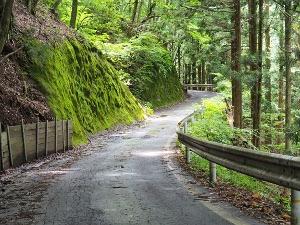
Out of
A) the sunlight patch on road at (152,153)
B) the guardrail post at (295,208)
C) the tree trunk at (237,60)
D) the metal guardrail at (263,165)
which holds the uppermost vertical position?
the tree trunk at (237,60)

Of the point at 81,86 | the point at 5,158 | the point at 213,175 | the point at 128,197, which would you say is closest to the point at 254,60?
the point at 81,86

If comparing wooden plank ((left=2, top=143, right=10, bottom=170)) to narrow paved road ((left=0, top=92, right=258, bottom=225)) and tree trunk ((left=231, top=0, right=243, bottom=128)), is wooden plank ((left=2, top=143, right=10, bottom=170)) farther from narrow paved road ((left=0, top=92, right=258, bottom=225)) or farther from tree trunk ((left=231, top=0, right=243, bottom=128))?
tree trunk ((left=231, top=0, right=243, bottom=128))

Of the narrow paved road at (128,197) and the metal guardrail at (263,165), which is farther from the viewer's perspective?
the narrow paved road at (128,197)

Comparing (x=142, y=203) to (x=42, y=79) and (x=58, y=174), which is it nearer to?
(x=58, y=174)

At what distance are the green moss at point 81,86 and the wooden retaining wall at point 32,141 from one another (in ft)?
5.64

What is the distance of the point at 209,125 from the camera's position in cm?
1931

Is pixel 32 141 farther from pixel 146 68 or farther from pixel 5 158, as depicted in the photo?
pixel 146 68

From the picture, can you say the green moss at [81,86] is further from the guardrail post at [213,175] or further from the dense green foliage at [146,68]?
the guardrail post at [213,175]

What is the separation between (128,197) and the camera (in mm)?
7996

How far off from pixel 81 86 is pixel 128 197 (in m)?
17.7

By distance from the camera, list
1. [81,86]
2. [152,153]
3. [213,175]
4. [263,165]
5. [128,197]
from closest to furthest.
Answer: [263,165], [128,197], [213,175], [152,153], [81,86]

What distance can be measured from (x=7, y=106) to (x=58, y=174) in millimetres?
5241

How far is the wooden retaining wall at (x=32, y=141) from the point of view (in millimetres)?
13281

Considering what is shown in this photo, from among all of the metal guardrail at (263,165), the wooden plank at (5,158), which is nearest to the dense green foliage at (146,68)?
the wooden plank at (5,158)
